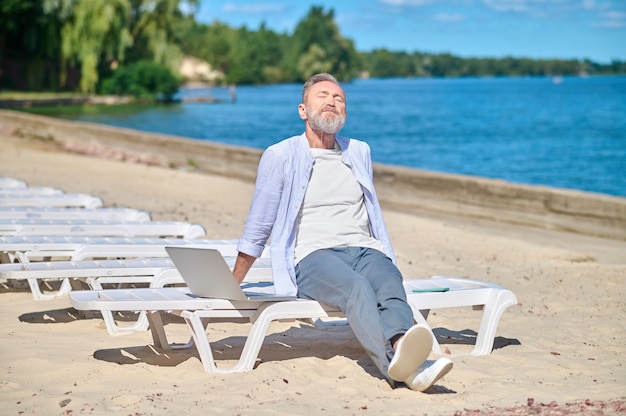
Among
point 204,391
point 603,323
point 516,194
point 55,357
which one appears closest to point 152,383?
point 204,391

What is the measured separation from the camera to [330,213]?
572 cm

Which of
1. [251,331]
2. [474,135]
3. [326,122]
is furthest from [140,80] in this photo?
[251,331]

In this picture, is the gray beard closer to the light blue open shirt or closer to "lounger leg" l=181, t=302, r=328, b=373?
the light blue open shirt

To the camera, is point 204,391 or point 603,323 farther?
point 603,323

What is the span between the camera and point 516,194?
47.1ft

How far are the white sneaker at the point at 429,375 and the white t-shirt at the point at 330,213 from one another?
1.03 metres

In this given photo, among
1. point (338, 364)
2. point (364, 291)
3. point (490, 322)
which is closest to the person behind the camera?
point (364, 291)

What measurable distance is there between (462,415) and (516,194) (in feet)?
33.6

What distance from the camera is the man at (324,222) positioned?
5246mm

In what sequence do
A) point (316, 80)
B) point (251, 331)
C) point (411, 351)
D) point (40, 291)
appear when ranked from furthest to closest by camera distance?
point (40, 291) → point (316, 80) → point (251, 331) → point (411, 351)

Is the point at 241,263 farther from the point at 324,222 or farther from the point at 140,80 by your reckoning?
the point at 140,80

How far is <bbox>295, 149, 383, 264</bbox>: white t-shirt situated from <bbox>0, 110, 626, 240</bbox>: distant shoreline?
7.87 metres

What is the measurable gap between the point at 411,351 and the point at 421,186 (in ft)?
37.7

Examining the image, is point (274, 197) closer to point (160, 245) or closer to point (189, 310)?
point (189, 310)
